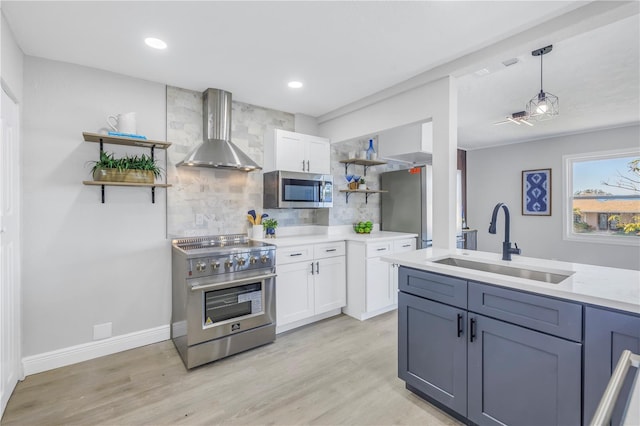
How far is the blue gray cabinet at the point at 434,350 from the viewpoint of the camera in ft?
5.96

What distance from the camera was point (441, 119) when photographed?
2.76 meters

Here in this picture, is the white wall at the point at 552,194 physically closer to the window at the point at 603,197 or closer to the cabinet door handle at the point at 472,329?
the window at the point at 603,197

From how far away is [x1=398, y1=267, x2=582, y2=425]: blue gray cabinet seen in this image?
143 cm

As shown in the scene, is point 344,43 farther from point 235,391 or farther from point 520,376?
point 235,391

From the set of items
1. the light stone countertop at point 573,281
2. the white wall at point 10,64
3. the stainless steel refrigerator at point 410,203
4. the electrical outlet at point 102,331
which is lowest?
the electrical outlet at point 102,331

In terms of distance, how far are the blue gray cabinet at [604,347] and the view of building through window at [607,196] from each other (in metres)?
4.82

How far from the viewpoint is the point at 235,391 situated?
7.24 feet

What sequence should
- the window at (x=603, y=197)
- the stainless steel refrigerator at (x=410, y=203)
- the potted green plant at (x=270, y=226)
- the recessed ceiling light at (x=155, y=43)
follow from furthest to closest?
the window at (x=603, y=197) < the stainless steel refrigerator at (x=410, y=203) < the potted green plant at (x=270, y=226) < the recessed ceiling light at (x=155, y=43)

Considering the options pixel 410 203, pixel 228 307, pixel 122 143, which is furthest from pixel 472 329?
pixel 122 143

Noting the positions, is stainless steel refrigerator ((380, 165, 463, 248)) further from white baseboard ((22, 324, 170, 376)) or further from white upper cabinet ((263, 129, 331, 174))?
white baseboard ((22, 324, 170, 376))

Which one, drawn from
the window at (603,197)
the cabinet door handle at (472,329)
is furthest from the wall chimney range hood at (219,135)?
the window at (603,197)

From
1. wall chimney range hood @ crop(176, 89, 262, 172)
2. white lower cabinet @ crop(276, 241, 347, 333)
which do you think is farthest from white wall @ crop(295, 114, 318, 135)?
white lower cabinet @ crop(276, 241, 347, 333)

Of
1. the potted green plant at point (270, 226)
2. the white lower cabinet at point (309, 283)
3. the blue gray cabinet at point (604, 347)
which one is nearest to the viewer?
the blue gray cabinet at point (604, 347)

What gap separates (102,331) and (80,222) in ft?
3.27
